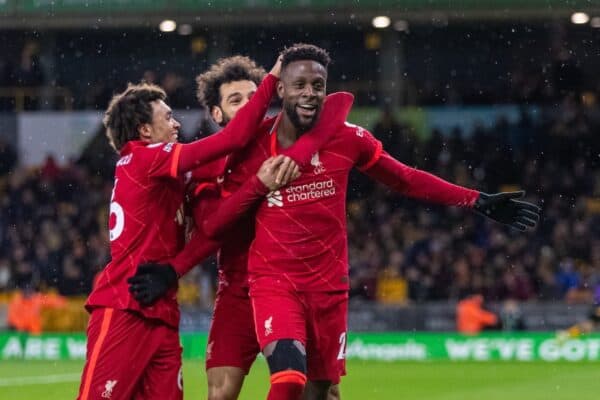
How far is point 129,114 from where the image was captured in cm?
668

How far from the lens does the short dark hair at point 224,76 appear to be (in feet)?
24.1

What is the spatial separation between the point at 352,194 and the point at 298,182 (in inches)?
717

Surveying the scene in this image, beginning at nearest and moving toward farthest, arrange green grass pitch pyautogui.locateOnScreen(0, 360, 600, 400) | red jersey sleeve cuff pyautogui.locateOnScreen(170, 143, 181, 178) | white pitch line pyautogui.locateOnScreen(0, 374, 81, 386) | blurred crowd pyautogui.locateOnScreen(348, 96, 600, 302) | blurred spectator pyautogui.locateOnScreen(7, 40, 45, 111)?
red jersey sleeve cuff pyautogui.locateOnScreen(170, 143, 181, 178), green grass pitch pyautogui.locateOnScreen(0, 360, 600, 400), white pitch line pyautogui.locateOnScreen(0, 374, 81, 386), blurred crowd pyautogui.locateOnScreen(348, 96, 600, 302), blurred spectator pyautogui.locateOnScreen(7, 40, 45, 111)

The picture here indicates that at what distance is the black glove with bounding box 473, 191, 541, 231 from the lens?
23.2 ft

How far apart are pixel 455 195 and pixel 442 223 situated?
16.3 metres

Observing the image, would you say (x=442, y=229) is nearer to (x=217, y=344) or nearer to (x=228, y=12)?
(x=228, y=12)

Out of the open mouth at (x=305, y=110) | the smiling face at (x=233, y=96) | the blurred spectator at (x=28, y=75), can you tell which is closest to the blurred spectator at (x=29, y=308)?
the blurred spectator at (x=28, y=75)

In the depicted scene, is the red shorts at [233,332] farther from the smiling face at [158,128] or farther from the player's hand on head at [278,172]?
the smiling face at [158,128]

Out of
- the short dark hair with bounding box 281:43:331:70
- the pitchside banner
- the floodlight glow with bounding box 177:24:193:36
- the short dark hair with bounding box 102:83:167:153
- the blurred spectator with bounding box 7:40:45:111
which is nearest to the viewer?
the short dark hair with bounding box 281:43:331:70

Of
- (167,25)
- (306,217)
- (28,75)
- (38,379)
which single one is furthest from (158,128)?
(28,75)

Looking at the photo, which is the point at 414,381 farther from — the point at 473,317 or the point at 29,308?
the point at 29,308

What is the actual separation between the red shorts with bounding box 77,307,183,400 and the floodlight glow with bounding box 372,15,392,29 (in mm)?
18273

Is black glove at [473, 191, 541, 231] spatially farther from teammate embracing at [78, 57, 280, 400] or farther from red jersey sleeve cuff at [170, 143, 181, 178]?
red jersey sleeve cuff at [170, 143, 181, 178]

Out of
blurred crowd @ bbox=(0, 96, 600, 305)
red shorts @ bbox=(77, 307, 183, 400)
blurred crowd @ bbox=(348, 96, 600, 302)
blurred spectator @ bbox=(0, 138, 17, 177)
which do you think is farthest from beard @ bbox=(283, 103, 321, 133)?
blurred spectator @ bbox=(0, 138, 17, 177)
